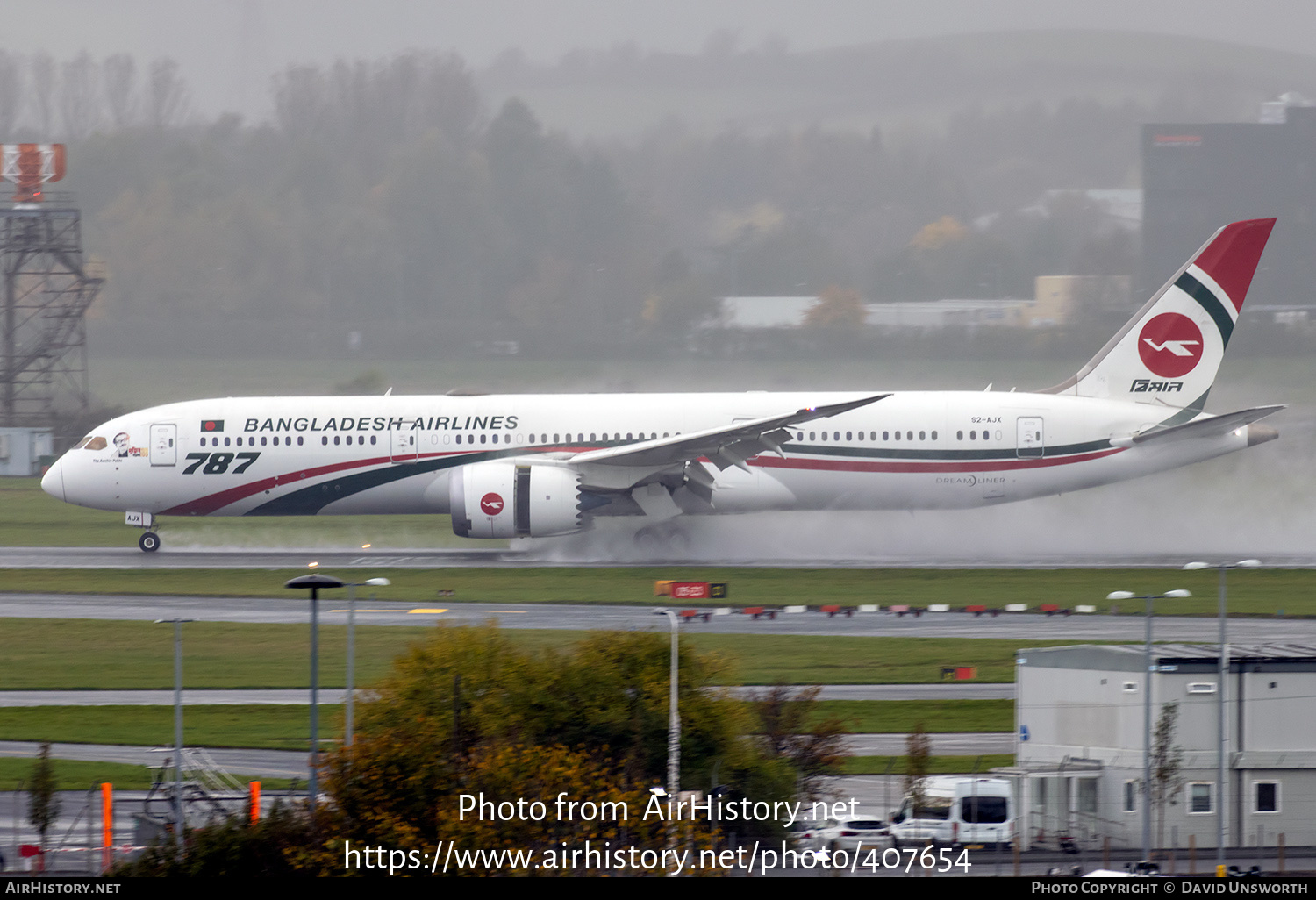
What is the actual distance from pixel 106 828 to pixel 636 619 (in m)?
14.7

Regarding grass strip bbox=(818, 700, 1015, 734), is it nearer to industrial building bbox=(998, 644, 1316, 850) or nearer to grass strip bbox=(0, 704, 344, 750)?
industrial building bbox=(998, 644, 1316, 850)

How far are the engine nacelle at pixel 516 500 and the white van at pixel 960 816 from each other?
20539 mm

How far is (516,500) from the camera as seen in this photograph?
3888cm

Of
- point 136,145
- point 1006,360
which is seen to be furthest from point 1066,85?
point 136,145

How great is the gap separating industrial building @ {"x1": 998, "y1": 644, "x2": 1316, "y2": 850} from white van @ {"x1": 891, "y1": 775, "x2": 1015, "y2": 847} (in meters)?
0.48

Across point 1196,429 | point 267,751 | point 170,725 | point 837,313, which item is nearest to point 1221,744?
point 267,751

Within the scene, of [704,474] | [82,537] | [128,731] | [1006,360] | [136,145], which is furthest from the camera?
[136,145]

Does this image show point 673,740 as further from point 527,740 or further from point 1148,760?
point 1148,760

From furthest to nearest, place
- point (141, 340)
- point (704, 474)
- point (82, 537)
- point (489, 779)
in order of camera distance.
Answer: point (141, 340) < point (82, 537) < point (704, 474) < point (489, 779)

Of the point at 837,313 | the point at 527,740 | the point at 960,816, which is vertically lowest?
the point at 960,816

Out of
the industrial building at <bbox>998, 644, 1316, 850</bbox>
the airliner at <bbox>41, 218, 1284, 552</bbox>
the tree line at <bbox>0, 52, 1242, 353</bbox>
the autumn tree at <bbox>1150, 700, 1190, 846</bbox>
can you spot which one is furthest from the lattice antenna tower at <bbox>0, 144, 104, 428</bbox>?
the autumn tree at <bbox>1150, 700, 1190, 846</bbox>

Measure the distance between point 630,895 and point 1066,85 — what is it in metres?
101

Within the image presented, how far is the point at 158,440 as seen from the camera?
4209 centimetres

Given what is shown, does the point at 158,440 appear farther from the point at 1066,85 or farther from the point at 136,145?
the point at 1066,85
